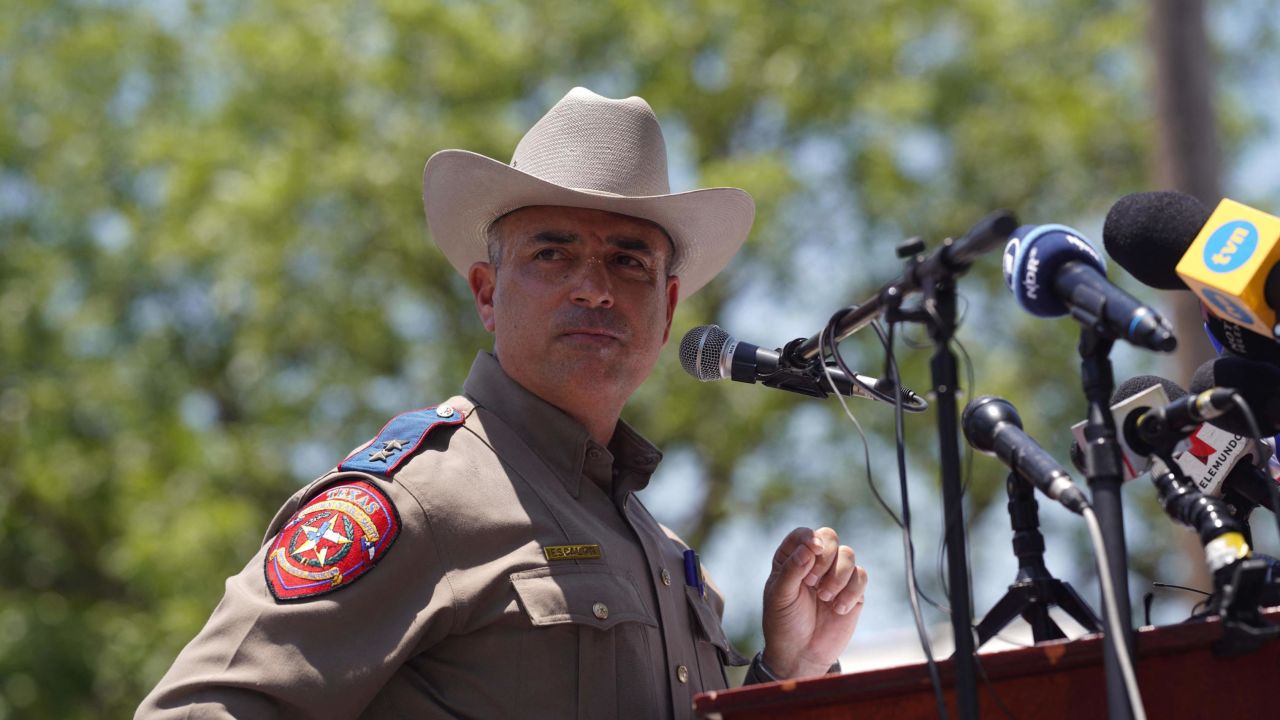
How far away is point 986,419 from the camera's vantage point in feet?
8.08

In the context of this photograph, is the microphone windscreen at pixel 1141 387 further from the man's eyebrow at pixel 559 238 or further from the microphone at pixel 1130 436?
the man's eyebrow at pixel 559 238

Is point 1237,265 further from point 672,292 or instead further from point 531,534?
point 672,292

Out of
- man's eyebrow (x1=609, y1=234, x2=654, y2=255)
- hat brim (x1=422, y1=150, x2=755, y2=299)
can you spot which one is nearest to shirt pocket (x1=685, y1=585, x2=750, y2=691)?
man's eyebrow (x1=609, y1=234, x2=654, y2=255)

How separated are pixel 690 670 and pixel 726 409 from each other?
31.6 feet

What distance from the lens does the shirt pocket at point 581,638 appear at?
3.01m

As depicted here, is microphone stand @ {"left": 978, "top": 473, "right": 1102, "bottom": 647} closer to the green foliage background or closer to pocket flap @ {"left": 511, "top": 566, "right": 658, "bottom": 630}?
pocket flap @ {"left": 511, "top": 566, "right": 658, "bottom": 630}

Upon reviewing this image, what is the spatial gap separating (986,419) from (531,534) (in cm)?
108

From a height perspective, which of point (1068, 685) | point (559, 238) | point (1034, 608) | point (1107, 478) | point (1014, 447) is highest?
point (559, 238)

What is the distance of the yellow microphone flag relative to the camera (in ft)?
7.84

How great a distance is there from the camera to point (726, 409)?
42.6 feet

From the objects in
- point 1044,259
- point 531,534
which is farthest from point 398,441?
point 1044,259

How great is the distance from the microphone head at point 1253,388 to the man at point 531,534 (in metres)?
1.04

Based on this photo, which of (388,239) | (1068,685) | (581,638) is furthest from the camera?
(388,239)

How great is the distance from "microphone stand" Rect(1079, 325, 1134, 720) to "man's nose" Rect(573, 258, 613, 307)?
147 centimetres
